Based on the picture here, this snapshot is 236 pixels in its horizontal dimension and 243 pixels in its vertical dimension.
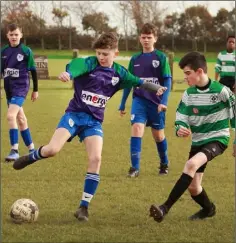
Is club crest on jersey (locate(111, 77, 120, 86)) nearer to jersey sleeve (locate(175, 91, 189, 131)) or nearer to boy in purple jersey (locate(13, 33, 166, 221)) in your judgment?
boy in purple jersey (locate(13, 33, 166, 221))

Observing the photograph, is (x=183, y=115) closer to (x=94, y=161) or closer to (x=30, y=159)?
(x=94, y=161)

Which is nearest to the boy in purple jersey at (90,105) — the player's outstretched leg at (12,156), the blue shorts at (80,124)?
the blue shorts at (80,124)

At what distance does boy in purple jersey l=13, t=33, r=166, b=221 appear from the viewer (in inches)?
225

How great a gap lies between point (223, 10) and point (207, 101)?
53507mm

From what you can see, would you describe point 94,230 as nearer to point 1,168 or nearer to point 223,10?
point 1,168

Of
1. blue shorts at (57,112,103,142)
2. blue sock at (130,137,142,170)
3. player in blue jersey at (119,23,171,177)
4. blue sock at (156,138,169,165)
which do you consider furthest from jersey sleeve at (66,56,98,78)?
blue sock at (156,138,169,165)

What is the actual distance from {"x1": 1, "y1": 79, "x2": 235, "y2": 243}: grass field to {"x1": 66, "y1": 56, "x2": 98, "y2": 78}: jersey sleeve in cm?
144

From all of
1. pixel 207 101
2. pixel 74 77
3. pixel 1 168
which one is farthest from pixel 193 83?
pixel 1 168

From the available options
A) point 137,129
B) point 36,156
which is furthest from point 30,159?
point 137,129

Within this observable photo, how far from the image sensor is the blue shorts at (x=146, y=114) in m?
7.76

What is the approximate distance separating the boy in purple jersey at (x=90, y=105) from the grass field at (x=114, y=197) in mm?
409

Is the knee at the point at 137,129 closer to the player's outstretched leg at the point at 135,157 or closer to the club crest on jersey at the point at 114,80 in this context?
the player's outstretched leg at the point at 135,157

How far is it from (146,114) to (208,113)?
2.45 metres

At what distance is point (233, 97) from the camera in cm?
540
